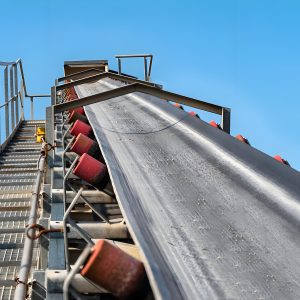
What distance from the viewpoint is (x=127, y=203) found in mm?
3877

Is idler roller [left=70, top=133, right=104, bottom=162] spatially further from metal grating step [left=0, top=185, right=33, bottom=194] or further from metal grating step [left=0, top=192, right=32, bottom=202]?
metal grating step [left=0, top=185, right=33, bottom=194]

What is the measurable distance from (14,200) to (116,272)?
262 inches

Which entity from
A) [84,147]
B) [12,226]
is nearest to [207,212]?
[84,147]

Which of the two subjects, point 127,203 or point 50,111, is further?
point 50,111

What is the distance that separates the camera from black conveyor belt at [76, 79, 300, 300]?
3.08 m

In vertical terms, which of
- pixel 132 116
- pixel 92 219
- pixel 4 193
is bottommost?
pixel 4 193

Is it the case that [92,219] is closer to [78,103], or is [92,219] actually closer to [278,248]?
[78,103]

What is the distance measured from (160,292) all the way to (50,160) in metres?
5.43

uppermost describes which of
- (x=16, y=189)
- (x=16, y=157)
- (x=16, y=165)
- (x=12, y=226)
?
(x=12, y=226)

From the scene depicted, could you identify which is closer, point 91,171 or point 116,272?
point 116,272

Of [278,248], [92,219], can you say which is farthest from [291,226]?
[92,219]

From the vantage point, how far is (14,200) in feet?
30.2

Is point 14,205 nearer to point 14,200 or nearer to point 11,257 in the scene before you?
point 14,200

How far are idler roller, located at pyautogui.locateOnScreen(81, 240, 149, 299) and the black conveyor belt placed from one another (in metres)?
0.09
